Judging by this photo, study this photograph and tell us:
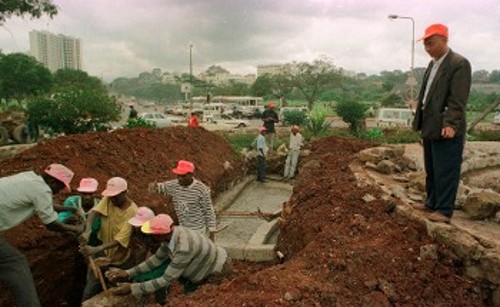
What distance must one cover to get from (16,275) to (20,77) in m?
45.6

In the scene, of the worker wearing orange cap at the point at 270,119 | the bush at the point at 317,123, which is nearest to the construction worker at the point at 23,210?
the worker wearing orange cap at the point at 270,119

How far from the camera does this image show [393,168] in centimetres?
743

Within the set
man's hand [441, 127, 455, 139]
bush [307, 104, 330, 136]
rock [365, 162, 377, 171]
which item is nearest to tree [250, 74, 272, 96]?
bush [307, 104, 330, 136]

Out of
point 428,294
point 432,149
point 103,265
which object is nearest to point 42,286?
point 103,265

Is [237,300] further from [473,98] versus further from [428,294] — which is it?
[473,98]

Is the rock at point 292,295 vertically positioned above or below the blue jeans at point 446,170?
below

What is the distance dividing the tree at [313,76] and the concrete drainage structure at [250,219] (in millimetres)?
33848

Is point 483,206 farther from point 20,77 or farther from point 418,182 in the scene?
point 20,77

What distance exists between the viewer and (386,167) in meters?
7.36

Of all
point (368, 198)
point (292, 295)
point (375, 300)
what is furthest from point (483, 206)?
point (292, 295)

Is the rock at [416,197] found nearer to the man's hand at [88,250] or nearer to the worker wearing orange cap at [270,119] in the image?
the man's hand at [88,250]

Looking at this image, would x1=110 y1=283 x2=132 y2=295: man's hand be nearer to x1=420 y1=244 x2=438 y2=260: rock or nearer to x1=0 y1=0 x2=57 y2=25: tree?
x1=420 y1=244 x2=438 y2=260: rock

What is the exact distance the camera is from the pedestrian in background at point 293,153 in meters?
12.9

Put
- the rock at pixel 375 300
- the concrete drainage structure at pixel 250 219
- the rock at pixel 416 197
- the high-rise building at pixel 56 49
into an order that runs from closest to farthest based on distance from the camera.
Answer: the rock at pixel 375 300 < the rock at pixel 416 197 < the concrete drainage structure at pixel 250 219 < the high-rise building at pixel 56 49
